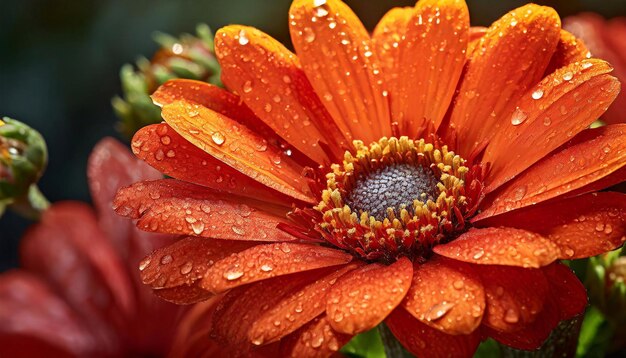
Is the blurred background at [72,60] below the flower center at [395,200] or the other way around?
below

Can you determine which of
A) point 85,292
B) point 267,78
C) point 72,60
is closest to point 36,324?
point 85,292

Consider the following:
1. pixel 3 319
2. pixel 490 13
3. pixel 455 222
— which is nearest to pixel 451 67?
pixel 455 222

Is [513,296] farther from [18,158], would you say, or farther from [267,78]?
[18,158]

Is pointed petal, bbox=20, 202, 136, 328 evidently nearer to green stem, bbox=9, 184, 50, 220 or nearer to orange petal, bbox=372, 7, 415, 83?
green stem, bbox=9, 184, 50, 220

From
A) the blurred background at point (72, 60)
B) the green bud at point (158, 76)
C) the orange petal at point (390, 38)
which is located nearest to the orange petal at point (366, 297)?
the orange petal at point (390, 38)

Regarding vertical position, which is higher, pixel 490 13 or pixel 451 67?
pixel 451 67

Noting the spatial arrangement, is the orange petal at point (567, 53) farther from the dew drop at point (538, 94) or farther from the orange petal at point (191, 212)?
the orange petal at point (191, 212)

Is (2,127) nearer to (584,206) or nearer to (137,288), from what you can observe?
(137,288)
